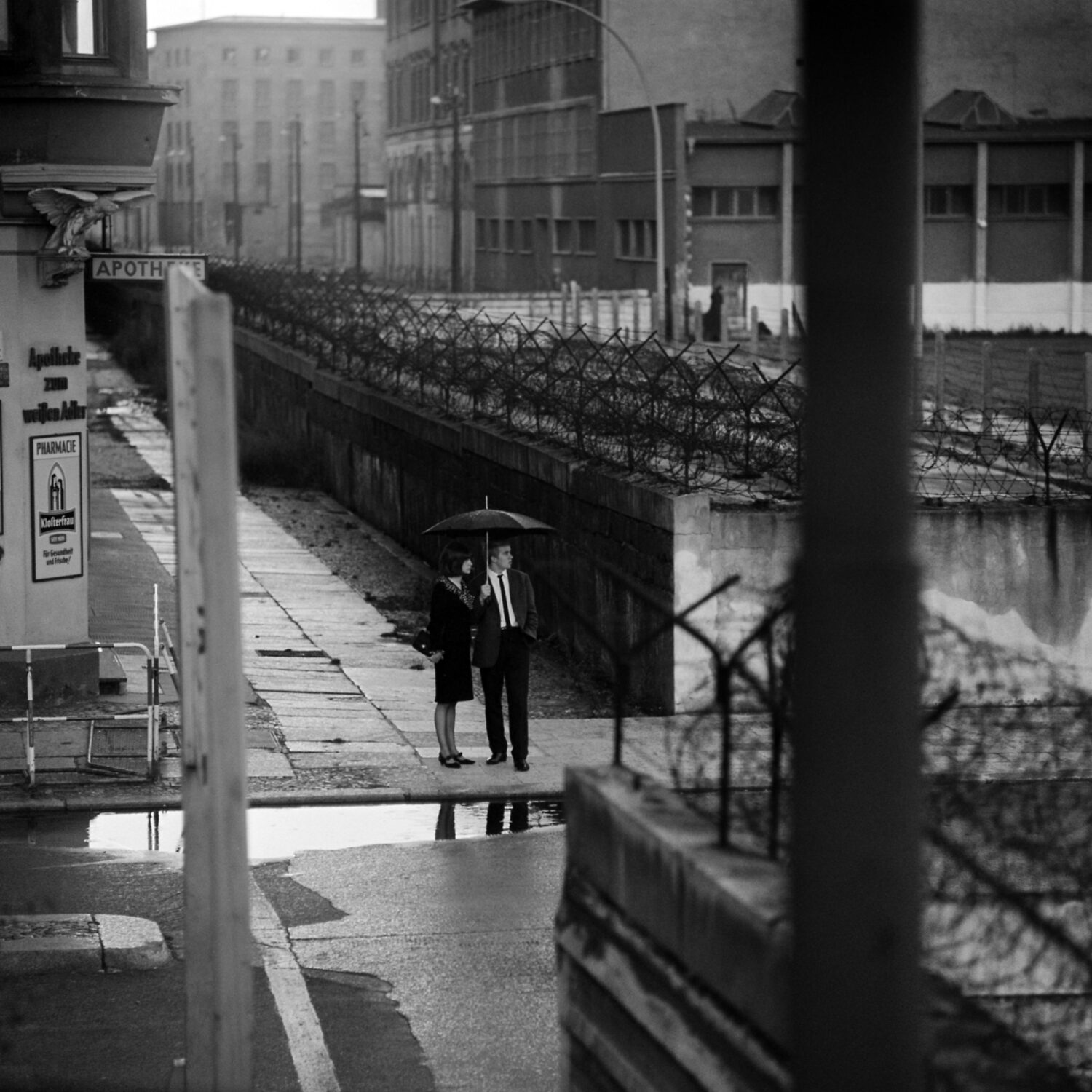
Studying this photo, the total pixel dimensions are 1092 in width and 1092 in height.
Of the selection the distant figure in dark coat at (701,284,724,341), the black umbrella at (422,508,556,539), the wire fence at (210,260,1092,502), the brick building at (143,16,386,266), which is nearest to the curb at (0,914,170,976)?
the wire fence at (210,260,1092,502)

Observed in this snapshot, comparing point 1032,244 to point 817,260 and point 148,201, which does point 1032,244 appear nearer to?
point 148,201

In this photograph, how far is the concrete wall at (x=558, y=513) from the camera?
655 inches

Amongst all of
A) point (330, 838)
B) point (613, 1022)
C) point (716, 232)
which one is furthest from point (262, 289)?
point (613, 1022)

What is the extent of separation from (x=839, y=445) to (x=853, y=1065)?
33.8 inches

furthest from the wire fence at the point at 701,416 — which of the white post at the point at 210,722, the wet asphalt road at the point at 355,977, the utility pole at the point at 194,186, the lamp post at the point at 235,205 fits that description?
the utility pole at the point at 194,186

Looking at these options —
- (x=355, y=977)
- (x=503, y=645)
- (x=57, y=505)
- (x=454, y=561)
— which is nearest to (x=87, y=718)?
(x=57, y=505)

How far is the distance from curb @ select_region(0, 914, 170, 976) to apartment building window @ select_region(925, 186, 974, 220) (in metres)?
52.9

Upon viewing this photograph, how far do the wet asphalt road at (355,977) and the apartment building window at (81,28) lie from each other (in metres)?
6.51

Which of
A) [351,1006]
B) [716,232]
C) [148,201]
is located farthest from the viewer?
[716,232]

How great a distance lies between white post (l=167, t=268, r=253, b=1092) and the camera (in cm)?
568

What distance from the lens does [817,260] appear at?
282 cm

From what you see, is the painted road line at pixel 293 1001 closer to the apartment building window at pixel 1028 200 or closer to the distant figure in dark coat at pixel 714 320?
the distant figure in dark coat at pixel 714 320

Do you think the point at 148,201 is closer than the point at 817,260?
No

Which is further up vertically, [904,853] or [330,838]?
[904,853]
